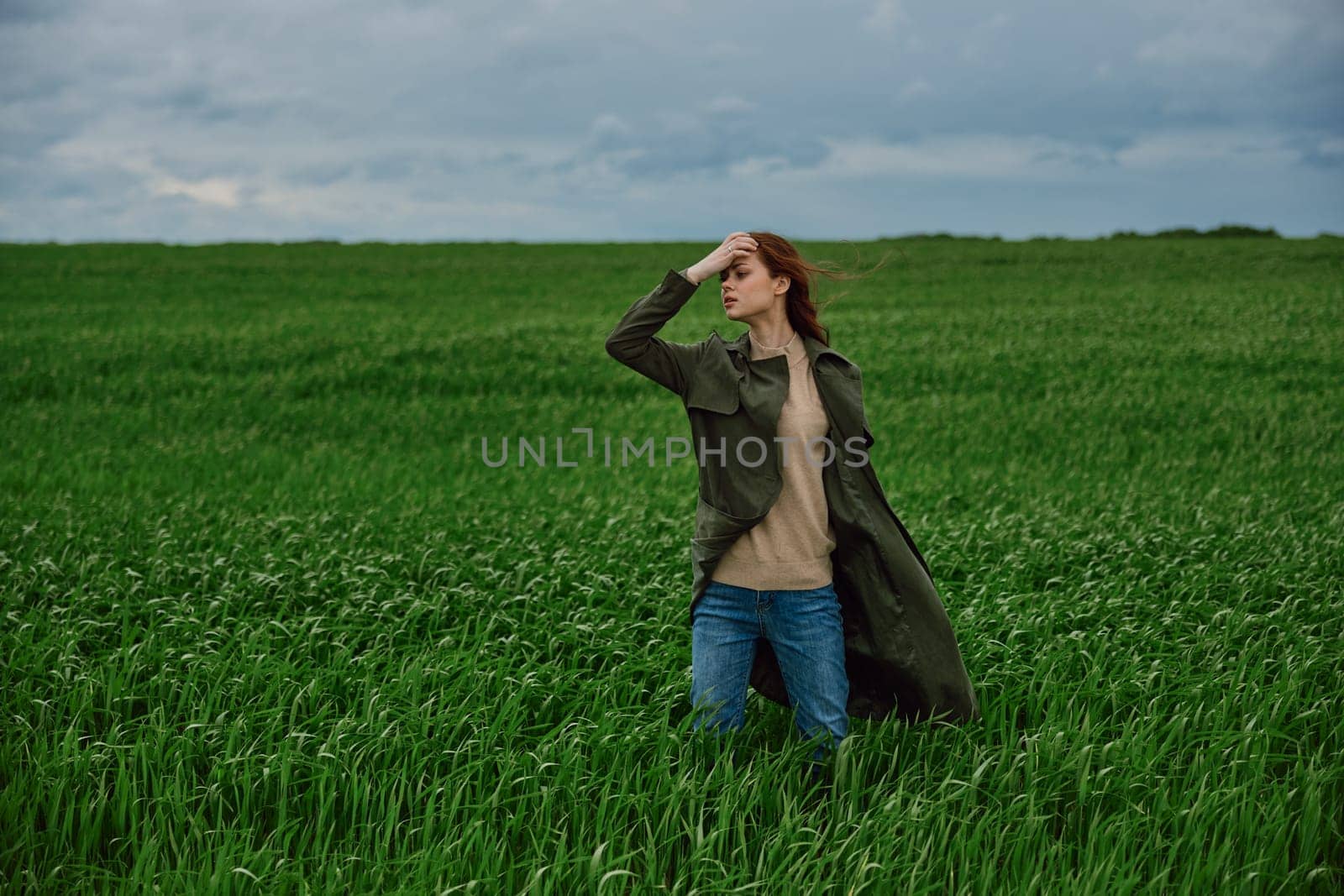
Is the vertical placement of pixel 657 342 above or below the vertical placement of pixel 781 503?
above

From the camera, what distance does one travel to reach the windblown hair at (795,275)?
382cm

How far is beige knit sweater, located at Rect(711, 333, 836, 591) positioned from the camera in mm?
3898

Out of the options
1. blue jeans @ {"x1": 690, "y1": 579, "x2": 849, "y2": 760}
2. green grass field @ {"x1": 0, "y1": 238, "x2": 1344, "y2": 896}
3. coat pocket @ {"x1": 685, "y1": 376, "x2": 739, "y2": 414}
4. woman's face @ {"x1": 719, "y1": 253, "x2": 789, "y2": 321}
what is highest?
woman's face @ {"x1": 719, "y1": 253, "x2": 789, "y2": 321}

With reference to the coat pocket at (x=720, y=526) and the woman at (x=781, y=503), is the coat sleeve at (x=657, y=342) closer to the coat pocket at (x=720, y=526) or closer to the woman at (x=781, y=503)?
the woman at (x=781, y=503)

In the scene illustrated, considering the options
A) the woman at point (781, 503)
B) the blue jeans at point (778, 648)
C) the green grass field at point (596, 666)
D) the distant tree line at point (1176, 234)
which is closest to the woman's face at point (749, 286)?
the woman at point (781, 503)

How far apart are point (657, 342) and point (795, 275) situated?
0.61 metres

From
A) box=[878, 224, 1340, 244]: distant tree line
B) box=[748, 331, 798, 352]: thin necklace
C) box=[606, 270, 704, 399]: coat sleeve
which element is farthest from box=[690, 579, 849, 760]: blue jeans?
box=[878, 224, 1340, 244]: distant tree line

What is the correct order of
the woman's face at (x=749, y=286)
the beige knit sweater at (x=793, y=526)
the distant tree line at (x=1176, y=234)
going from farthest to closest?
the distant tree line at (x=1176, y=234) < the beige knit sweater at (x=793, y=526) < the woman's face at (x=749, y=286)

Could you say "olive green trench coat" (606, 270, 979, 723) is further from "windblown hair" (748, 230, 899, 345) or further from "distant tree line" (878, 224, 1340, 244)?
"distant tree line" (878, 224, 1340, 244)

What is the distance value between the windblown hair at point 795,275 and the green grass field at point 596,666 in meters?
1.81

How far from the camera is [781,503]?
3938 millimetres

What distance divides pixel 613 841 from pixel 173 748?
7.33 feet

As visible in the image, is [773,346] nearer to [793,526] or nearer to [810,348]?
[810,348]

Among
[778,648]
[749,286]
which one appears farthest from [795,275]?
[778,648]
